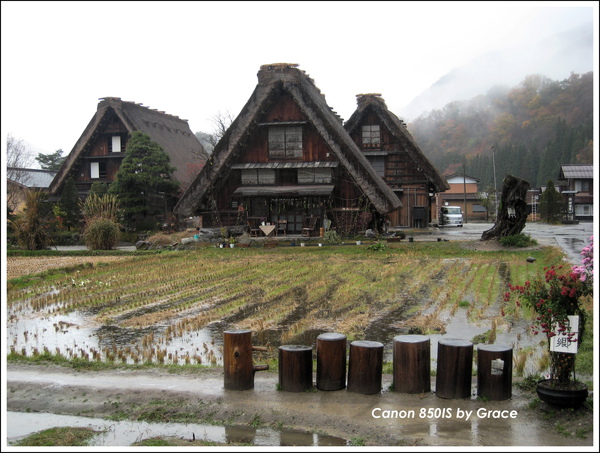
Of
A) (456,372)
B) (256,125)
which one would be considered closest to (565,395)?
(456,372)

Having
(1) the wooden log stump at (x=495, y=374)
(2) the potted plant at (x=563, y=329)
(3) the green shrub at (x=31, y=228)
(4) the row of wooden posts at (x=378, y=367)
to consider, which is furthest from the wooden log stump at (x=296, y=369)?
(3) the green shrub at (x=31, y=228)

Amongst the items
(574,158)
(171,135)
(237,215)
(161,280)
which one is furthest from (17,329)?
(574,158)

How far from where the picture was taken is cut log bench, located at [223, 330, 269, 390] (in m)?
6.54

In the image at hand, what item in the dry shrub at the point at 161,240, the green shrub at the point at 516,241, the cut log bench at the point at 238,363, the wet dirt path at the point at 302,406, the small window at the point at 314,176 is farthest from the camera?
the small window at the point at 314,176

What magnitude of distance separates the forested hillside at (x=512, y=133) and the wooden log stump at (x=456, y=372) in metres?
20.8

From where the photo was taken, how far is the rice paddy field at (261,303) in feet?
27.9

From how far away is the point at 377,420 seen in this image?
220 inches

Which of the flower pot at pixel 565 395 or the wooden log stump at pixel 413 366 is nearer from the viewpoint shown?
the flower pot at pixel 565 395

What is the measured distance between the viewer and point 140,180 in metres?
30.5

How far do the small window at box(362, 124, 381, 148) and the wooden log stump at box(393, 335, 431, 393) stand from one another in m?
27.1

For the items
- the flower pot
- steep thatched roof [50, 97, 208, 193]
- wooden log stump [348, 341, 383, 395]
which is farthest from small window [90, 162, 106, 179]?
the flower pot

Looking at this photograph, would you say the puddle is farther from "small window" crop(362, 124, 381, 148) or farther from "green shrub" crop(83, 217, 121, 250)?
"small window" crop(362, 124, 381, 148)

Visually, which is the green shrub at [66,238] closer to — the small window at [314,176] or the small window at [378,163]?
the small window at [314,176]

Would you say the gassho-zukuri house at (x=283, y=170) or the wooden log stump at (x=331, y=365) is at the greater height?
the gassho-zukuri house at (x=283, y=170)
